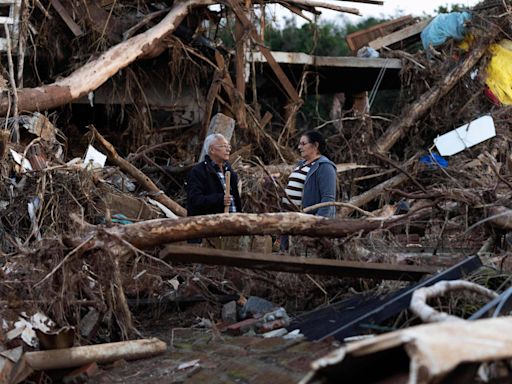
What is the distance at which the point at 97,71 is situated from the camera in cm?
1022

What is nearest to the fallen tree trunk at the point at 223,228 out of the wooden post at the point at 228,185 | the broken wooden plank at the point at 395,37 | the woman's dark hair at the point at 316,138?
the wooden post at the point at 228,185

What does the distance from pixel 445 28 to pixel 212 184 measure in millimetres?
7889

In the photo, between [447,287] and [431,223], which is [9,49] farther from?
[447,287]

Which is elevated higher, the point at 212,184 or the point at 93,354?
the point at 212,184

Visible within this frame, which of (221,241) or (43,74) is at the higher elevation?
(43,74)

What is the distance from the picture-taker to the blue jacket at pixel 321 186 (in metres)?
6.88

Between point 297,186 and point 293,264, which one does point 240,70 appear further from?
point 293,264

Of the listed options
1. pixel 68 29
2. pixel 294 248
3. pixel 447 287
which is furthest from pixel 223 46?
pixel 447 287

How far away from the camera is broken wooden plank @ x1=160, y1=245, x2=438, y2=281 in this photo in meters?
5.40

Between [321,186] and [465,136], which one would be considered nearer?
[321,186]

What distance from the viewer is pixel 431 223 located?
6.19 m

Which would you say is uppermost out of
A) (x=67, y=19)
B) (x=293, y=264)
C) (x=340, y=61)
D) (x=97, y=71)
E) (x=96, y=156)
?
(x=67, y=19)

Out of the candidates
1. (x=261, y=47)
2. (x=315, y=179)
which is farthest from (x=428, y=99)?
(x=315, y=179)

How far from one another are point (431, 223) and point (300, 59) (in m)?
7.94
